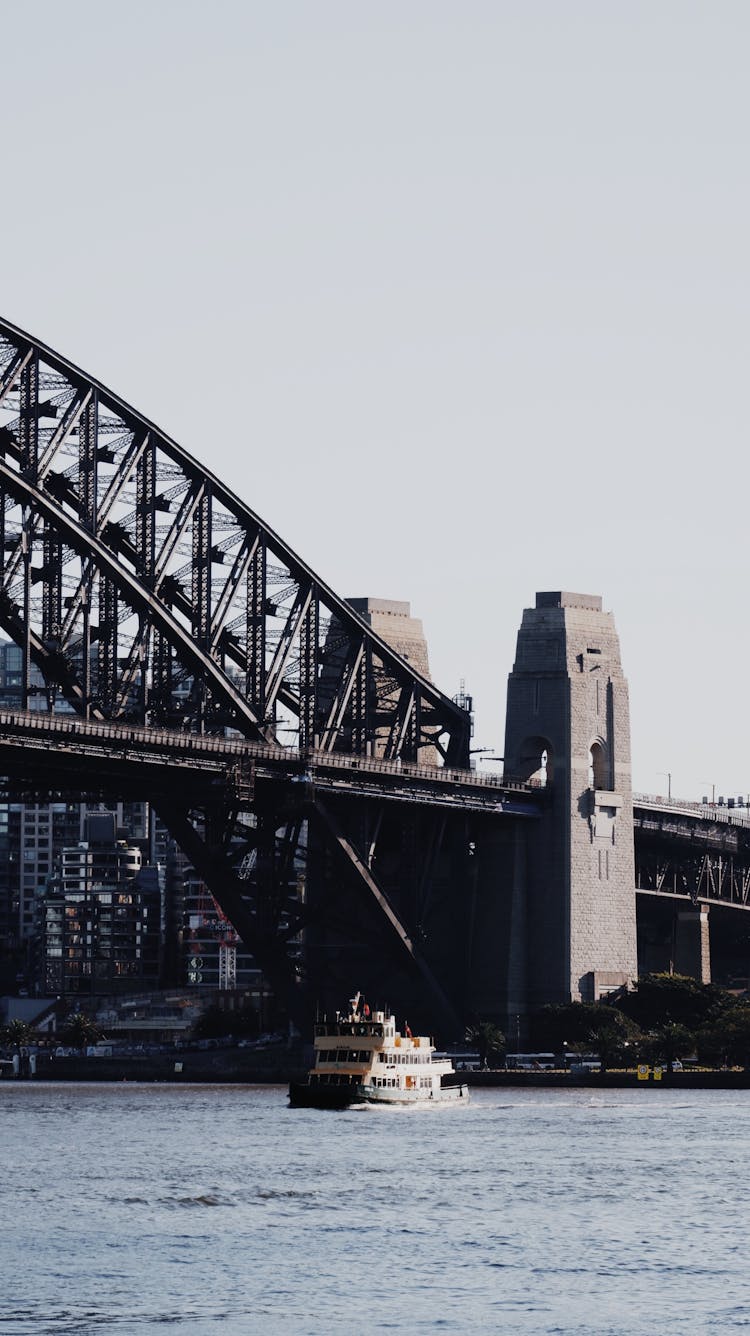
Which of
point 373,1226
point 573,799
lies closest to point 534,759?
point 573,799

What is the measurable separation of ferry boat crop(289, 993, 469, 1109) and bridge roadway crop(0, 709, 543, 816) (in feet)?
72.2

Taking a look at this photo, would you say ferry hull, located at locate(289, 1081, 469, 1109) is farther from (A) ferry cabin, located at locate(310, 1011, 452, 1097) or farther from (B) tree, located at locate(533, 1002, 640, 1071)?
(B) tree, located at locate(533, 1002, 640, 1071)

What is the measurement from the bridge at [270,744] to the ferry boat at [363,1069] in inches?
890

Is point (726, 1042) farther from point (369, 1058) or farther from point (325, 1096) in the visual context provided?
point (325, 1096)

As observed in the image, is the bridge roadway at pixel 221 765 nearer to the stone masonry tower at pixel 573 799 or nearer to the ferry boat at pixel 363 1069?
the stone masonry tower at pixel 573 799

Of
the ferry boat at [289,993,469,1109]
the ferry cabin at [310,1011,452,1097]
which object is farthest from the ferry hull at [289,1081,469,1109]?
the ferry cabin at [310,1011,452,1097]

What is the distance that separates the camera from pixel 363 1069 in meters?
143

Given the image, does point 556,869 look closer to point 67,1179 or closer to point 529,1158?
point 529,1158

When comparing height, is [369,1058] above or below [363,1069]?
above

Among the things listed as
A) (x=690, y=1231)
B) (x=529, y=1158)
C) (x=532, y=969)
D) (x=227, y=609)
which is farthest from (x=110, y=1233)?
(x=532, y=969)

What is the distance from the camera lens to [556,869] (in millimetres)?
193500

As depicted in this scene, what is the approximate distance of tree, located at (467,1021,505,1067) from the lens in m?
186

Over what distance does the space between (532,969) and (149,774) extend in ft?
128

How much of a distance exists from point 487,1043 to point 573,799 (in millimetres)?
18783
